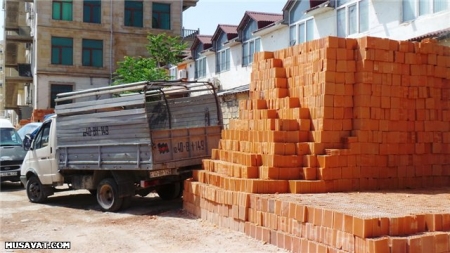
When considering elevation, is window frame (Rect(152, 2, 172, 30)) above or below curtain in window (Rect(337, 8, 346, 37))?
above

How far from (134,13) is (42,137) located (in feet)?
93.3

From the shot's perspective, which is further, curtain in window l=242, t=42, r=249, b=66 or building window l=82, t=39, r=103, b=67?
building window l=82, t=39, r=103, b=67

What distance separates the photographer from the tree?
26.2 m

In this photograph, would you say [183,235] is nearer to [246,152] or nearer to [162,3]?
[246,152]

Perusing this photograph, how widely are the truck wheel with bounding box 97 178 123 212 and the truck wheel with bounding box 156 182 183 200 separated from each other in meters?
1.22

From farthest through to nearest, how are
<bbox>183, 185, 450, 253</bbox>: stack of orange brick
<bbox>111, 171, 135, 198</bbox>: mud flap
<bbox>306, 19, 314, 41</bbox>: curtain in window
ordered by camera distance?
1. <bbox>306, 19, 314, 41</bbox>: curtain in window
2. <bbox>111, 171, 135, 198</bbox>: mud flap
3. <bbox>183, 185, 450, 253</bbox>: stack of orange brick

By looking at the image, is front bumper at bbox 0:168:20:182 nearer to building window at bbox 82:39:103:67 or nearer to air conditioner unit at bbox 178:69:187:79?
air conditioner unit at bbox 178:69:187:79

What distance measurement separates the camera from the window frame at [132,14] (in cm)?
3766

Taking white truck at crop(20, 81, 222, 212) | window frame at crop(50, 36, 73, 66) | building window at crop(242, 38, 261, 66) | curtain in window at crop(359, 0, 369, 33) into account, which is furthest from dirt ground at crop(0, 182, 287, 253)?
window frame at crop(50, 36, 73, 66)

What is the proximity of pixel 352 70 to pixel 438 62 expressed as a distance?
180 centimetres

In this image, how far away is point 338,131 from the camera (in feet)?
25.1

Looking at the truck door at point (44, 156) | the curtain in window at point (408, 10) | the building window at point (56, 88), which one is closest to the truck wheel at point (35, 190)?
the truck door at point (44, 156)

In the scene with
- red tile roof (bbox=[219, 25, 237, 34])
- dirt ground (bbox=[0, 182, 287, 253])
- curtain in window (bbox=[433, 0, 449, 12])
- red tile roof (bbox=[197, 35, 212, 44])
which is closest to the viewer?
dirt ground (bbox=[0, 182, 287, 253])

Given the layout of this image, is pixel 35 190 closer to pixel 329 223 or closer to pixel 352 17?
pixel 329 223
